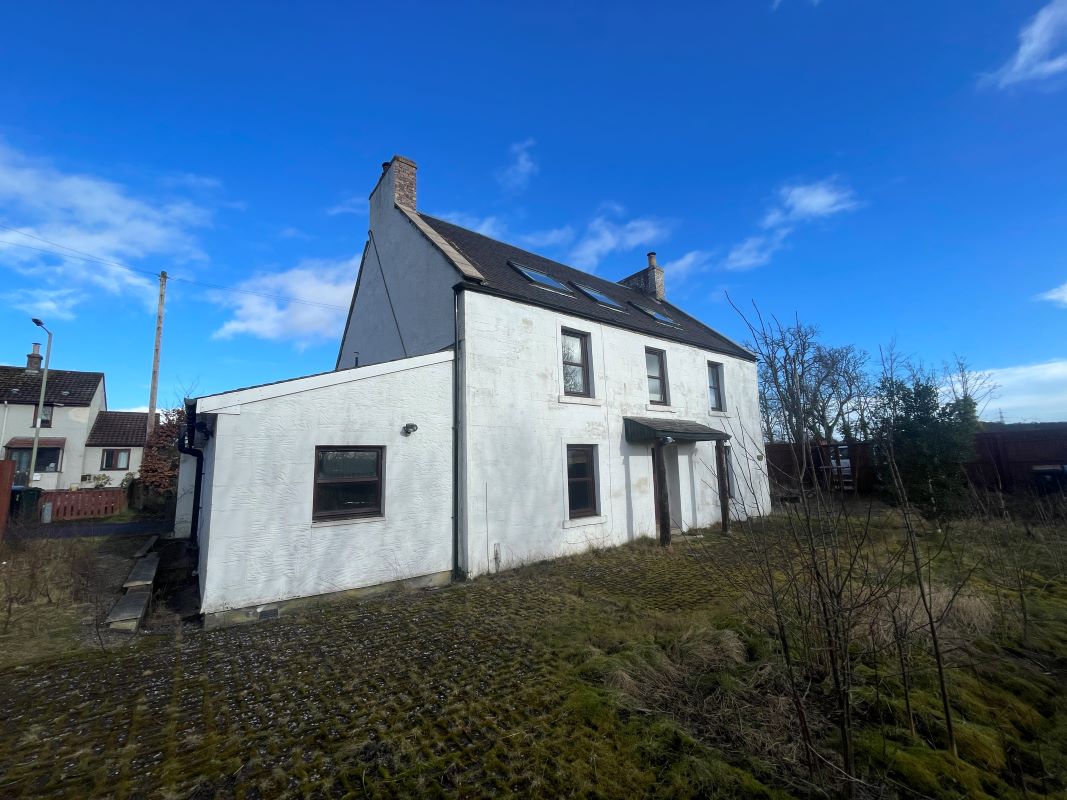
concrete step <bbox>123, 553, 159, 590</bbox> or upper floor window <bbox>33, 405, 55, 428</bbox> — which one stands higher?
upper floor window <bbox>33, 405, 55, 428</bbox>

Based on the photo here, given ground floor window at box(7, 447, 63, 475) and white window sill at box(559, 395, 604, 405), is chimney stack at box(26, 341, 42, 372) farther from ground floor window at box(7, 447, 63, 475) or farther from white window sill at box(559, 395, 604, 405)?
white window sill at box(559, 395, 604, 405)

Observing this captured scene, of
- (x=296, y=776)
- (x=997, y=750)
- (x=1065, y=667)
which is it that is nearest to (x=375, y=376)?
(x=296, y=776)

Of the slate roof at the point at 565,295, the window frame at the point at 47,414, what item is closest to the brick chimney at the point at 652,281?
the slate roof at the point at 565,295

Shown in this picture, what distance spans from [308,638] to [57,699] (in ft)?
7.35

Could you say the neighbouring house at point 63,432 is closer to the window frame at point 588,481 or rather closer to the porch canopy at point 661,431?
the window frame at point 588,481

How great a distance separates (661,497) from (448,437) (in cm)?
604

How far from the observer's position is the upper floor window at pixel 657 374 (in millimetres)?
13852

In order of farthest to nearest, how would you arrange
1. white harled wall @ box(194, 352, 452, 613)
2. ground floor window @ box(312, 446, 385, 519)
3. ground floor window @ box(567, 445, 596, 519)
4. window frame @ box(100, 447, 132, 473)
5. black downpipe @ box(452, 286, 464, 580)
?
window frame @ box(100, 447, 132, 473) < ground floor window @ box(567, 445, 596, 519) < black downpipe @ box(452, 286, 464, 580) < ground floor window @ box(312, 446, 385, 519) < white harled wall @ box(194, 352, 452, 613)

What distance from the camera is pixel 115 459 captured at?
94.1ft

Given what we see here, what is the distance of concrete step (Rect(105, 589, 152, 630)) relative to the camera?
243 inches

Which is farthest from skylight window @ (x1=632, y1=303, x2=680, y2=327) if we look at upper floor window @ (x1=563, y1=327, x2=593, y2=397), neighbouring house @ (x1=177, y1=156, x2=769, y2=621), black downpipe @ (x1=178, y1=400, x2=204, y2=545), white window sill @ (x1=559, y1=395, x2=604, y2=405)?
black downpipe @ (x1=178, y1=400, x2=204, y2=545)

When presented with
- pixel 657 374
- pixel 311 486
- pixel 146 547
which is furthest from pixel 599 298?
pixel 146 547

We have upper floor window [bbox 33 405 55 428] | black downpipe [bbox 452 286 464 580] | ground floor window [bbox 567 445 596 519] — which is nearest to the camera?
black downpipe [bbox 452 286 464 580]

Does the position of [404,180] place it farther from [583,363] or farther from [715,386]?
[715,386]
